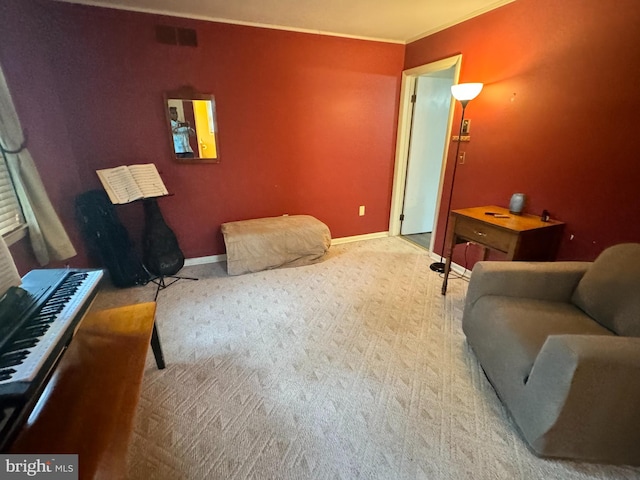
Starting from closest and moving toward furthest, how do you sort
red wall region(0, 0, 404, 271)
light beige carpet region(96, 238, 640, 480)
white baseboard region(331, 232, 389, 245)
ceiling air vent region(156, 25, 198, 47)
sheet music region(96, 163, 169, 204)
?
light beige carpet region(96, 238, 640, 480)
red wall region(0, 0, 404, 271)
sheet music region(96, 163, 169, 204)
ceiling air vent region(156, 25, 198, 47)
white baseboard region(331, 232, 389, 245)

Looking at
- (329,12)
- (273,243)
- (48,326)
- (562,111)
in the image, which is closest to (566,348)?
(562,111)

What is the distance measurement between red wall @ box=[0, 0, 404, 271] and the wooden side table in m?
1.61

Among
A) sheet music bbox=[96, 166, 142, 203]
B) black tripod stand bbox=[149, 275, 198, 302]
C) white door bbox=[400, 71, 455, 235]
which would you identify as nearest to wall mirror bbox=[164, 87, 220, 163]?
sheet music bbox=[96, 166, 142, 203]

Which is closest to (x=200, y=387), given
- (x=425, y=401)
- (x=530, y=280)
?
(x=425, y=401)

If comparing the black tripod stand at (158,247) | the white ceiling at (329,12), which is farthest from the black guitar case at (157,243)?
the white ceiling at (329,12)

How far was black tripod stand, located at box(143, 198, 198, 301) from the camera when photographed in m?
2.69

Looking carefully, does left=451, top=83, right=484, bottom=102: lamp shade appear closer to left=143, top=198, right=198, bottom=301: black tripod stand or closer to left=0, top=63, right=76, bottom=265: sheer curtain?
left=143, top=198, right=198, bottom=301: black tripod stand

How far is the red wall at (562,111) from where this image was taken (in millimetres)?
1748

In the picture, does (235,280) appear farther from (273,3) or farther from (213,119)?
(273,3)

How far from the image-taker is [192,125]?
2785 millimetres

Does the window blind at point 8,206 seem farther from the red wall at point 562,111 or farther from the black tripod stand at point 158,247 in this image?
the red wall at point 562,111

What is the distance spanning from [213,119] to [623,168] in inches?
122

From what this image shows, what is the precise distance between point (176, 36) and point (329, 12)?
1310mm

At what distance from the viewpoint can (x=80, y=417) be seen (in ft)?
3.33
